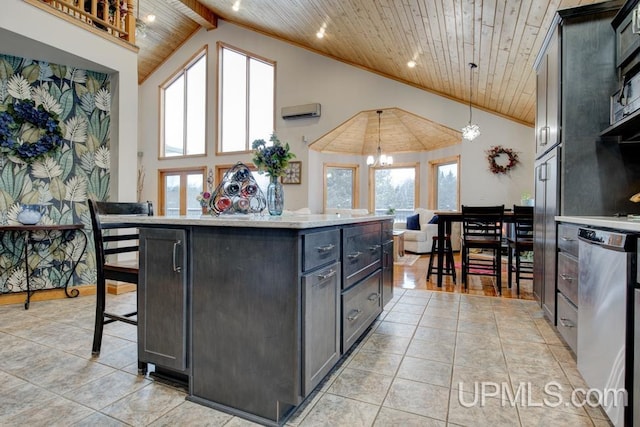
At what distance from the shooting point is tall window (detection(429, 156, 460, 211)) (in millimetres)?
7039

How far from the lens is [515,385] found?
1.78 metres

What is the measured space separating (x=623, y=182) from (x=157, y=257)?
2.86m

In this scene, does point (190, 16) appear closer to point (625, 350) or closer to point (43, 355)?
point (43, 355)

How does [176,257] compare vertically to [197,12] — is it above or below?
below

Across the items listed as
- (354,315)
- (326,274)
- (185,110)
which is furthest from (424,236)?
(185,110)

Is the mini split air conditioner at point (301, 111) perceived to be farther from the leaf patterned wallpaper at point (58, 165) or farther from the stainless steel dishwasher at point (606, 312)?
the stainless steel dishwasher at point (606, 312)

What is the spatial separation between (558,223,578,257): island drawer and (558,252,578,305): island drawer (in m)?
0.04

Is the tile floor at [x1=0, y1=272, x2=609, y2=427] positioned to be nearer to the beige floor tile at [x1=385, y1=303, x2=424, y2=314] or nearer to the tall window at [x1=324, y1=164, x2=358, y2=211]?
the beige floor tile at [x1=385, y1=303, x2=424, y2=314]

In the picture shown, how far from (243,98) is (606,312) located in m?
7.64

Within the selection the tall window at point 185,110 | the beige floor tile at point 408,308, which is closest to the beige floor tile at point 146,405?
the beige floor tile at point 408,308

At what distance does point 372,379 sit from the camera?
6.03ft

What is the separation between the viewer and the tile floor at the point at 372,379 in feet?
4.88

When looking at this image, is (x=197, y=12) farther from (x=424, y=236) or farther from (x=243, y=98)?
(x=424, y=236)

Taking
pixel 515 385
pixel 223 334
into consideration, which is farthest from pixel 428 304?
pixel 223 334
